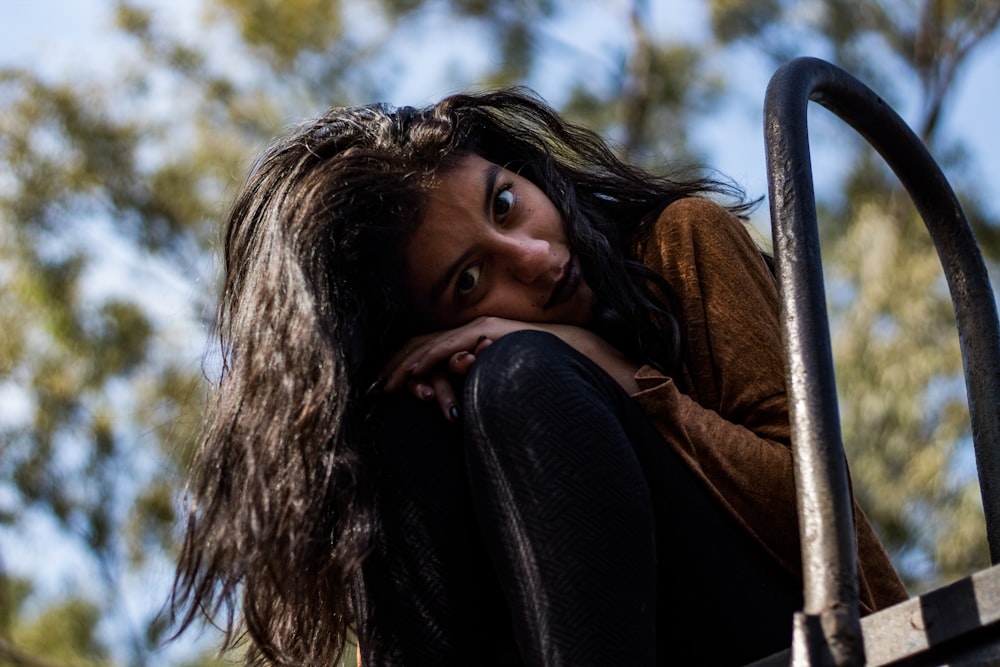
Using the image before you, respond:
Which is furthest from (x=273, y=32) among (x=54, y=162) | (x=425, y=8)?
(x=54, y=162)

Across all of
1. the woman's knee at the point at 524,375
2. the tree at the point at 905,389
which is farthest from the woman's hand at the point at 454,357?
the tree at the point at 905,389

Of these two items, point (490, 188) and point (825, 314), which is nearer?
point (825, 314)

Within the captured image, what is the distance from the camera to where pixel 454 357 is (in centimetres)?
155

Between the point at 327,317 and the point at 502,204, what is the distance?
329 millimetres

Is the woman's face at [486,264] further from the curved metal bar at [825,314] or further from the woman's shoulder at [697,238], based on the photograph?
the curved metal bar at [825,314]

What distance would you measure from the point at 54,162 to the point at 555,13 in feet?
11.1

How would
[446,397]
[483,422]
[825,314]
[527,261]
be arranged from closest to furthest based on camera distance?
[825,314] < [483,422] < [446,397] < [527,261]

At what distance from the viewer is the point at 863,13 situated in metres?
8.30

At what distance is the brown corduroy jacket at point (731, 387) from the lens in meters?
1.48

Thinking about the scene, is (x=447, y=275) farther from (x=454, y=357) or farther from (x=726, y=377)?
(x=726, y=377)

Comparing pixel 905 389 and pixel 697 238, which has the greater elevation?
pixel 905 389

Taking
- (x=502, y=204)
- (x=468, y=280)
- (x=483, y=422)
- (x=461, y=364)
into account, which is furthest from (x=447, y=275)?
(x=483, y=422)

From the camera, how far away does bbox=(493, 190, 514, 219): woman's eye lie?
1788mm

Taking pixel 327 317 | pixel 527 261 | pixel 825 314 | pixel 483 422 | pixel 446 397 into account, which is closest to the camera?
pixel 825 314
